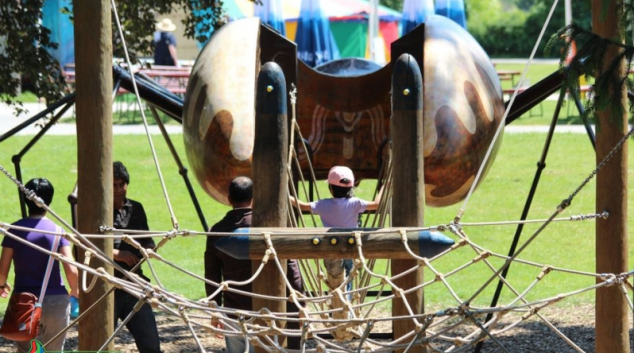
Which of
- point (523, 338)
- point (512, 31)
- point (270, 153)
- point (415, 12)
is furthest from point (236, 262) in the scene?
point (512, 31)

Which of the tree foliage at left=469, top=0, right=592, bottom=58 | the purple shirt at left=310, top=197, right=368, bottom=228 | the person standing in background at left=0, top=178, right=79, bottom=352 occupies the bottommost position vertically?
the tree foliage at left=469, top=0, right=592, bottom=58

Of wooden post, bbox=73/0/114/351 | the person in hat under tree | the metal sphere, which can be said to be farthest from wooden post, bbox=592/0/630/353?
the person in hat under tree

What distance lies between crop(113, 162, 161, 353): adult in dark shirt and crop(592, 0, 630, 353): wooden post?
2.63 metres

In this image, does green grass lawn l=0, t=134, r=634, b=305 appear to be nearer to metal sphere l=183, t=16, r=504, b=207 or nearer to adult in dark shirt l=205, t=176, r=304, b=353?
metal sphere l=183, t=16, r=504, b=207

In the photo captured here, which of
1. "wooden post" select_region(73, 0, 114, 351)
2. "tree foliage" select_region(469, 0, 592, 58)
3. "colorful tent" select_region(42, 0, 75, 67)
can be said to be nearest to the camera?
"wooden post" select_region(73, 0, 114, 351)

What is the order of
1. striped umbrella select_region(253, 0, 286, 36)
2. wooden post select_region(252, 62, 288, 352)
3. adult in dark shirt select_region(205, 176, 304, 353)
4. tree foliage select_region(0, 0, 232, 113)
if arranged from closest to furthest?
wooden post select_region(252, 62, 288, 352) < adult in dark shirt select_region(205, 176, 304, 353) < tree foliage select_region(0, 0, 232, 113) < striped umbrella select_region(253, 0, 286, 36)

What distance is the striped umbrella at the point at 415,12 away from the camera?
9.74 metres

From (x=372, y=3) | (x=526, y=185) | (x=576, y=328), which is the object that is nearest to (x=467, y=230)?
(x=526, y=185)

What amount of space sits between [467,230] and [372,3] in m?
6.77

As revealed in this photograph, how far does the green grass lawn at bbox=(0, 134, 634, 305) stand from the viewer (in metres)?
11.4

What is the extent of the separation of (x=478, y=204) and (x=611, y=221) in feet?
30.2

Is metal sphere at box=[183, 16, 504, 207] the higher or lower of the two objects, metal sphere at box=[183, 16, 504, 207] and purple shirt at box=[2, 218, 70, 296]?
the higher

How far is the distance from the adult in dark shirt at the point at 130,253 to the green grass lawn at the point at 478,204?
3.48m

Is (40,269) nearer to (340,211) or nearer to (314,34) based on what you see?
(340,211)
